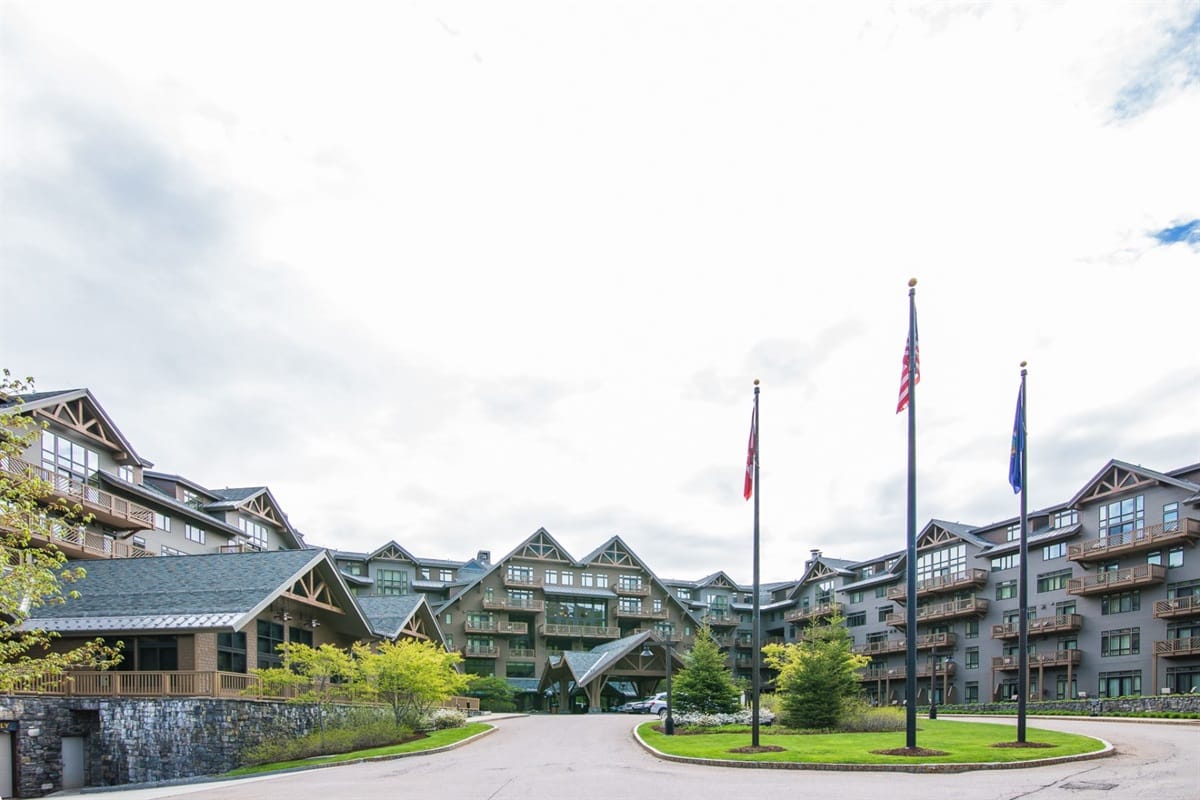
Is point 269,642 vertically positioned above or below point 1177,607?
above

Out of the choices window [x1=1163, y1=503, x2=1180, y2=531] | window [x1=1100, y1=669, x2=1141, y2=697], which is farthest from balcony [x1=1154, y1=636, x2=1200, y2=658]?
window [x1=1163, y1=503, x2=1180, y2=531]

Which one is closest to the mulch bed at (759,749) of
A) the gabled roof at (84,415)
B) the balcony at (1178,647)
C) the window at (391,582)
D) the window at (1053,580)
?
the gabled roof at (84,415)

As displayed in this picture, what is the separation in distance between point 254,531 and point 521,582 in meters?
24.6

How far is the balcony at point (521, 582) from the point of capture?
78250 millimetres

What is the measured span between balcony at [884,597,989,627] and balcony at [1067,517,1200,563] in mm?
9186

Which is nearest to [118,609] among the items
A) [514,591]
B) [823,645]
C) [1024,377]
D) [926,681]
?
[823,645]

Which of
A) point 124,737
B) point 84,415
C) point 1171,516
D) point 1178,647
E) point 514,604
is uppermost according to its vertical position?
point 84,415

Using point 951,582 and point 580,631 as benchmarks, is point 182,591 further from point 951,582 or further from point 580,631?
point 951,582

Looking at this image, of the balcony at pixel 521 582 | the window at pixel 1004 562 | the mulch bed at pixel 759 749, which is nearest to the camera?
the mulch bed at pixel 759 749

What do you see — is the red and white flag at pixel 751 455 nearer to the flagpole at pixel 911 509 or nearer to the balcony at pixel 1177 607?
the flagpole at pixel 911 509

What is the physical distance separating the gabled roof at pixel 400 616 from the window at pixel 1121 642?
36767 mm

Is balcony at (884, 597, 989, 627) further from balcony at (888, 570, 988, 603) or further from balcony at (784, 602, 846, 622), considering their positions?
balcony at (784, 602, 846, 622)

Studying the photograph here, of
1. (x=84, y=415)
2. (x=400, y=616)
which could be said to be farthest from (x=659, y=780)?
(x=84, y=415)

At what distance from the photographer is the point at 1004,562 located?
6469cm
